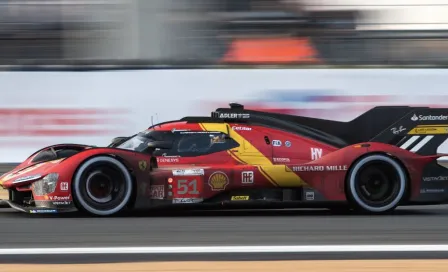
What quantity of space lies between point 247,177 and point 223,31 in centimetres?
436

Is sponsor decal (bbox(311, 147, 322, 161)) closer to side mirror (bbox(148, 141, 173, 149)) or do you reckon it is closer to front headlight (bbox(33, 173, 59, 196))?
side mirror (bbox(148, 141, 173, 149))

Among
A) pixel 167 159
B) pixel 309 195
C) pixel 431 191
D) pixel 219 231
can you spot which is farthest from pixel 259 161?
pixel 431 191

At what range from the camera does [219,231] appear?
744 centimetres

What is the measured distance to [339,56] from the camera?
1242 cm

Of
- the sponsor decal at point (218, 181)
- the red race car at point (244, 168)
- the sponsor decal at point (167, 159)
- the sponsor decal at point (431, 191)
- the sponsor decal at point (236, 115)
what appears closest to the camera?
the red race car at point (244, 168)

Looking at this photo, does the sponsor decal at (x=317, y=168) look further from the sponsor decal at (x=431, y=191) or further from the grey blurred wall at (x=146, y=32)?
the grey blurred wall at (x=146, y=32)

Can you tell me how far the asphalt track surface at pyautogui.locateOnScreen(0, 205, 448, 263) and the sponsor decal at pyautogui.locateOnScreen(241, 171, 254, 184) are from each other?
36 cm

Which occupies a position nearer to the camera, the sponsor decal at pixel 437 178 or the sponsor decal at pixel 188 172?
the sponsor decal at pixel 188 172

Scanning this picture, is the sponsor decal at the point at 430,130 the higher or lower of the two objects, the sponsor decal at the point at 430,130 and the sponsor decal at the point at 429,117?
the lower

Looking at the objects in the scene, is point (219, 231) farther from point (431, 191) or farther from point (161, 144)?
point (431, 191)

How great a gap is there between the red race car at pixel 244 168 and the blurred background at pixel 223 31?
11.6ft

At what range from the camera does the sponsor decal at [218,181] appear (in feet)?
27.1

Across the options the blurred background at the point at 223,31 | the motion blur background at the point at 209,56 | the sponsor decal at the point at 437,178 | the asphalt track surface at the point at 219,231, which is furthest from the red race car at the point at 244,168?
the blurred background at the point at 223,31

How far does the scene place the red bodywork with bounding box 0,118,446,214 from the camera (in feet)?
26.9
